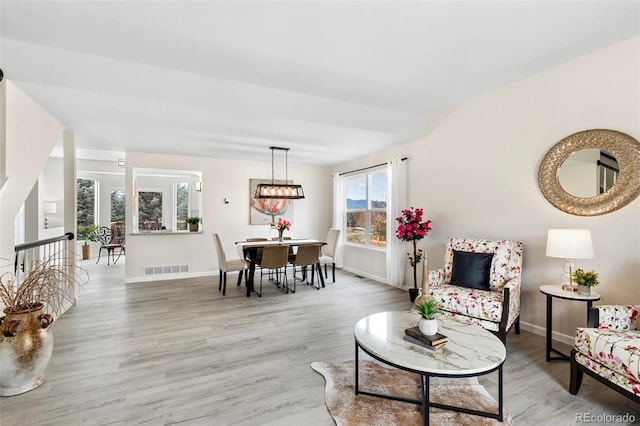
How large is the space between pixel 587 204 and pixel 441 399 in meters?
2.32

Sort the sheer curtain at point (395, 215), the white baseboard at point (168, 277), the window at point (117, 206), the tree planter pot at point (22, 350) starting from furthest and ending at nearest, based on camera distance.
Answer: the window at point (117, 206), the white baseboard at point (168, 277), the sheer curtain at point (395, 215), the tree planter pot at point (22, 350)

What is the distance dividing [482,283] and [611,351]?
1350mm

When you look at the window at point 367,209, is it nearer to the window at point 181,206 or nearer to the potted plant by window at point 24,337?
the window at point 181,206

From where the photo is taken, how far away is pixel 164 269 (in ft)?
19.3

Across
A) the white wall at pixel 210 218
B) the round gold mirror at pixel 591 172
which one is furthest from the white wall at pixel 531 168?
the white wall at pixel 210 218

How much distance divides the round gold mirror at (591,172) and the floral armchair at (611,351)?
3.26 ft

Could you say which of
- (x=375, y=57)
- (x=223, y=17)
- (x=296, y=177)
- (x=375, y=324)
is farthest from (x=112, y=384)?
(x=296, y=177)

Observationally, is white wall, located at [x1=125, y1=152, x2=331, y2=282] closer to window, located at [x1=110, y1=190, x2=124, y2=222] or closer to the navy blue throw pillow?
window, located at [x1=110, y1=190, x2=124, y2=222]

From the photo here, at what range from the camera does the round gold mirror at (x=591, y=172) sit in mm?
2611

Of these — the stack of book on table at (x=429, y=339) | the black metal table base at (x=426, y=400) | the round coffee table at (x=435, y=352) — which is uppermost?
the stack of book on table at (x=429, y=339)

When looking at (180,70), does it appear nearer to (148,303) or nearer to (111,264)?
(148,303)

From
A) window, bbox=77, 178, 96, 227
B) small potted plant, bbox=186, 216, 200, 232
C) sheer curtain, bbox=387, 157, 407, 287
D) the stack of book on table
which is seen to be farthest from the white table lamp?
window, bbox=77, 178, 96, 227

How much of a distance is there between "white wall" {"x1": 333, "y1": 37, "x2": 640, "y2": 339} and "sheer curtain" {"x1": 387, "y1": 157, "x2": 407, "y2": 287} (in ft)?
1.40

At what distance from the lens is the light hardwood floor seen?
1.96 metres
